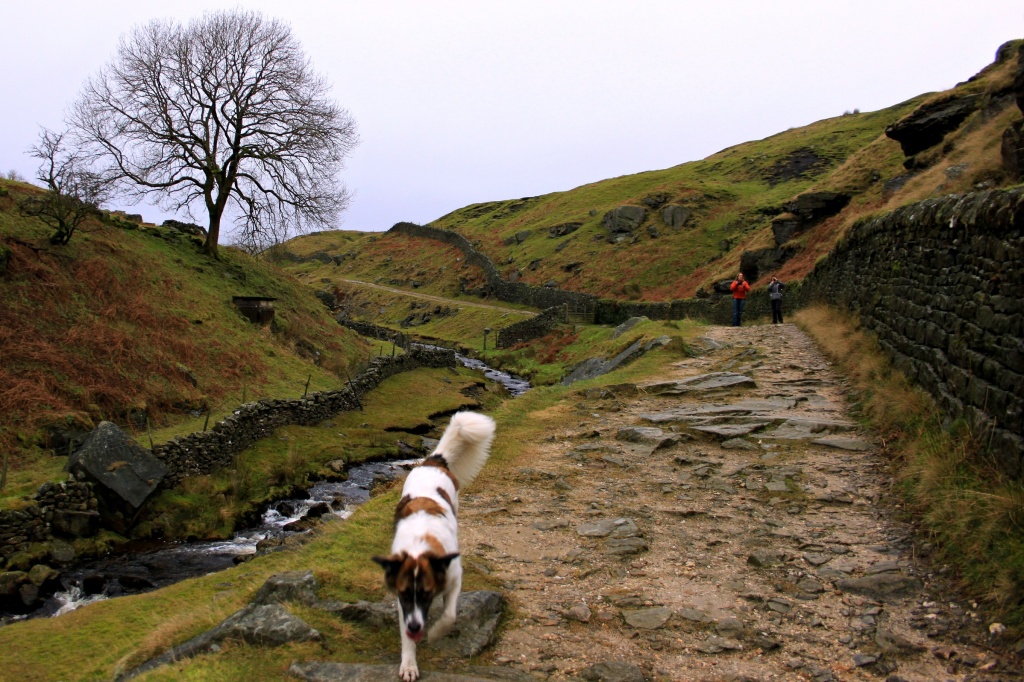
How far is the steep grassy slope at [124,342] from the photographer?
17.1 metres

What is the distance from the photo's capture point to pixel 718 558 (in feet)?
22.2

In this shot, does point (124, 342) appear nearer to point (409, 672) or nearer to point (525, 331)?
point (409, 672)

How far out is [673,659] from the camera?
16.4 ft

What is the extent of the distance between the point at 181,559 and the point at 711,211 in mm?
64301

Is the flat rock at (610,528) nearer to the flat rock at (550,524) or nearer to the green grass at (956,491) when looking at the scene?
the flat rock at (550,524)

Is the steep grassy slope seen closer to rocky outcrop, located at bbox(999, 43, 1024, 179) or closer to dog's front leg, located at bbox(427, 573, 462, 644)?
dog's front leg, located at bbox(427, 573, 462, 644)

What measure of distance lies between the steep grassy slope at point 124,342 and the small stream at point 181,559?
2851 mm

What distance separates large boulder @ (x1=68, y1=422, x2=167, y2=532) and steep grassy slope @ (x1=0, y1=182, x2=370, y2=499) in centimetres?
119

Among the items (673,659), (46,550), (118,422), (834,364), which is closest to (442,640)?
(673,659)

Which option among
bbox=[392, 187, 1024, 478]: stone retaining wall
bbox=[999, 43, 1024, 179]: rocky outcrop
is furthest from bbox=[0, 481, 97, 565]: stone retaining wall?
bbox=[999, 43, 1024, 179]: rocky outcrop

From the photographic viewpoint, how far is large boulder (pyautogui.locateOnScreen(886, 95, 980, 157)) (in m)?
29.1

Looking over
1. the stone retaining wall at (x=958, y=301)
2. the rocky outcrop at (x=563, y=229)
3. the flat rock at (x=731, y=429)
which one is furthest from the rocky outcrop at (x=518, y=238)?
the flat rock at (x=731, y=429)

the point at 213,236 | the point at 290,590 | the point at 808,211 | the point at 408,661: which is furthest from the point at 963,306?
the point at 808,211

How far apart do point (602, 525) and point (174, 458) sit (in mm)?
12659
